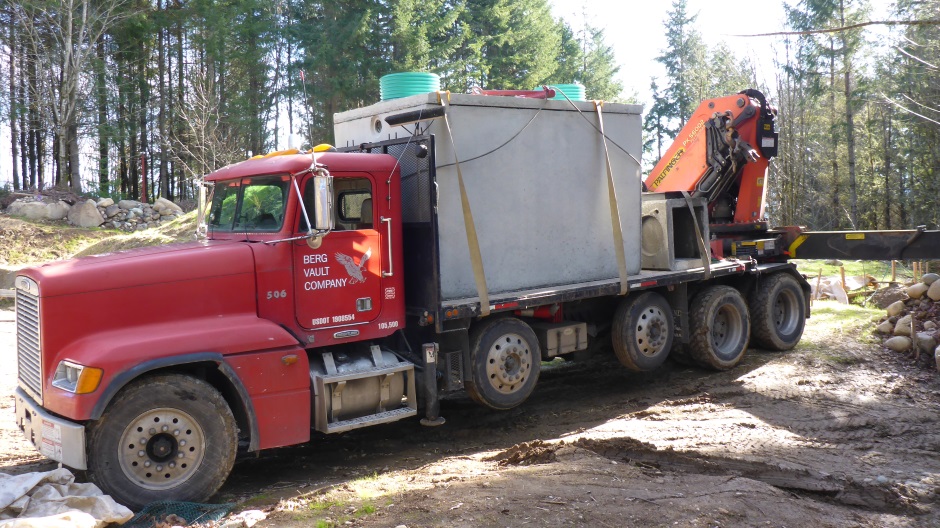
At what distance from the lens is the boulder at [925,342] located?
408 inches

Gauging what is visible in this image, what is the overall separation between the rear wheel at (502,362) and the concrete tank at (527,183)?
16.0 inches

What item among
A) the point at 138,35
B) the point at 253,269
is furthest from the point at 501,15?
the point at 253,269

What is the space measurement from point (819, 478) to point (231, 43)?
2851cm

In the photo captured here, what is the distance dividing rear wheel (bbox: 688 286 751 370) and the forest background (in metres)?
16.5

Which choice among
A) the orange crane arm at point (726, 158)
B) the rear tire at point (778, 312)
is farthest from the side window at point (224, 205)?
the rear tire at point (778, 312)

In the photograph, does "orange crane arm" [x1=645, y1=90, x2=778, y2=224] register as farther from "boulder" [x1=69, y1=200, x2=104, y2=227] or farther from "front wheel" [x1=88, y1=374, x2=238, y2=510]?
"boulder" [x1=69, y1=200, x2=104, y2=227]

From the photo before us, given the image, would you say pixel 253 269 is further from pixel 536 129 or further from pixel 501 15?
pixel 501 15

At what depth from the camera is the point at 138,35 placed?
101 ft

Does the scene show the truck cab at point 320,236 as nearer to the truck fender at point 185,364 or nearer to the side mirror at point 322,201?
the side mirror at point 322,201

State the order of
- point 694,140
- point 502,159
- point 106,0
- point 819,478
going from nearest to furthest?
point 819,478
point 502,159
point 694,140
point 106,0

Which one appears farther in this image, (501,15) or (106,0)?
(501,15)

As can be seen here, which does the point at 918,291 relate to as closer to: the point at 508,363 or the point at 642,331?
the point at 642,331

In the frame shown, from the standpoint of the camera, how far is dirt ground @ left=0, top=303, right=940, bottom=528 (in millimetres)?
5398

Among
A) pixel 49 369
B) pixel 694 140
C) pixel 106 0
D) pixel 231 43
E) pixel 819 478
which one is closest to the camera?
pixel 49 369
